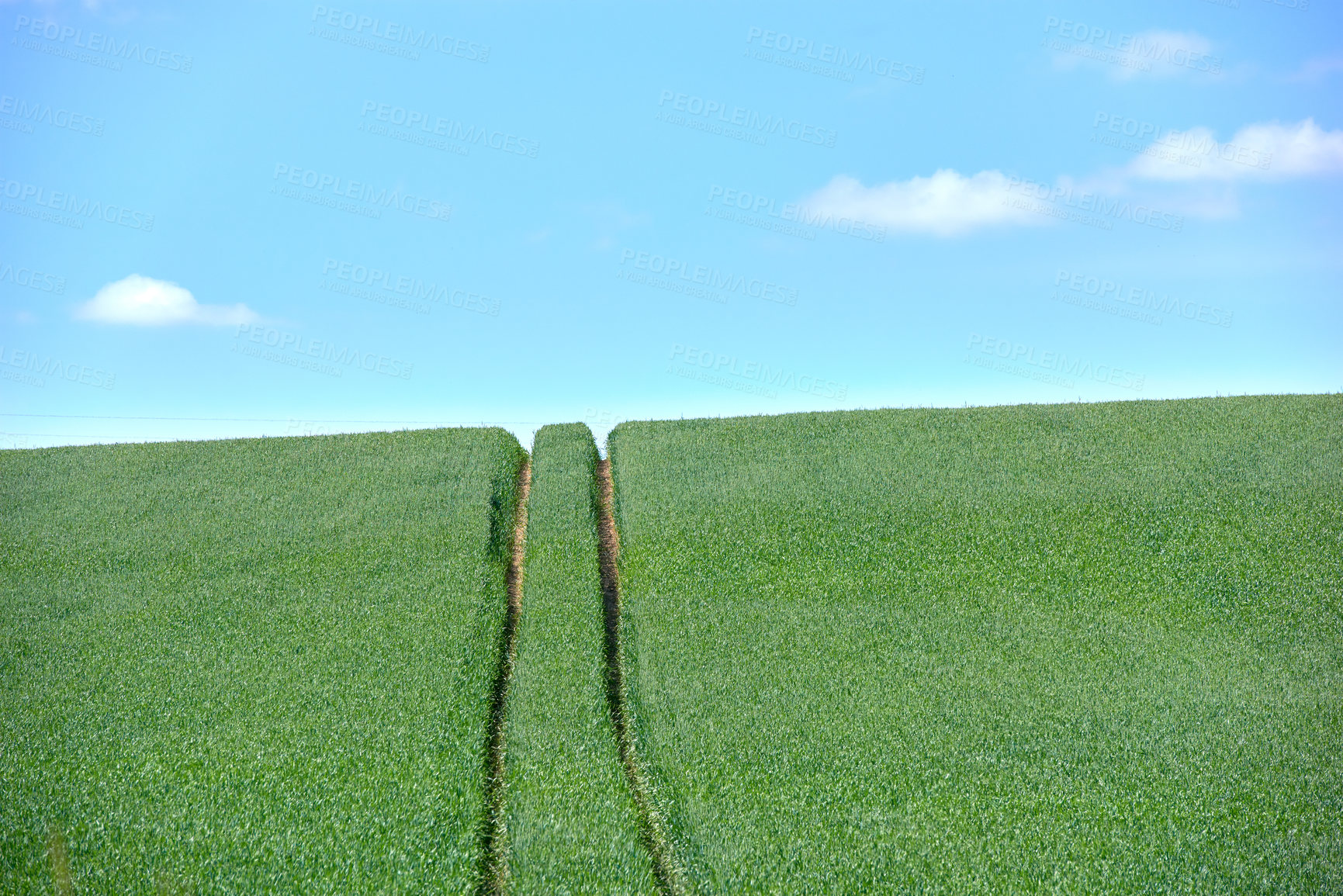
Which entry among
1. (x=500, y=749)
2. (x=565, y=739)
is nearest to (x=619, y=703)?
(x=565, y=739)

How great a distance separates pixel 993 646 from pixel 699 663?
182 inches

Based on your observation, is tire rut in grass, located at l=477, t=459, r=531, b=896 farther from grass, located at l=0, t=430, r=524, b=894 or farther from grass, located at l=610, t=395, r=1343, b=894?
grass, located at l=610, t=395, r=1343, b=894

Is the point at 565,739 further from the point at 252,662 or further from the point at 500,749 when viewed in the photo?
the point at 252,662

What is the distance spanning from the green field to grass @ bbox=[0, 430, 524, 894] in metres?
0.07

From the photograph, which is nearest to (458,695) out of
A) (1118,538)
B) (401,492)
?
(401,492)

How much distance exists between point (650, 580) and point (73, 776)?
8.83m

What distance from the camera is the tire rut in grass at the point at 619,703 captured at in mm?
9648

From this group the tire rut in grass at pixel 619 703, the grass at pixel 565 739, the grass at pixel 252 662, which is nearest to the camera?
the grass at pixel 565 739

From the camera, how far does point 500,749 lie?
11.9m

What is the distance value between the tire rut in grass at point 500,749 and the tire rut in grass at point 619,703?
1.53 metres

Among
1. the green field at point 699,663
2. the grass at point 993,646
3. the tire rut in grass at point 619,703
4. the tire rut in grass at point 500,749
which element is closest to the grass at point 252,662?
the green field at point 699,663

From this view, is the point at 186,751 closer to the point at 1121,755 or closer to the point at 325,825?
the point at 325,825

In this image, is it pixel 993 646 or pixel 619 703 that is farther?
pixel 993 646

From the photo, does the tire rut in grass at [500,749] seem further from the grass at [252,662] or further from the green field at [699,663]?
the grass at [252,662]
